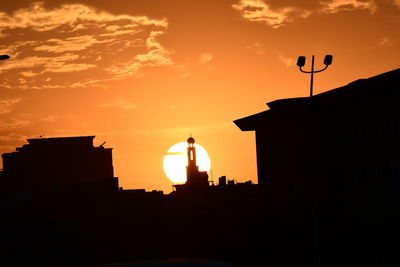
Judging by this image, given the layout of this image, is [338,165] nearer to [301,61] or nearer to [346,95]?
[346,95]

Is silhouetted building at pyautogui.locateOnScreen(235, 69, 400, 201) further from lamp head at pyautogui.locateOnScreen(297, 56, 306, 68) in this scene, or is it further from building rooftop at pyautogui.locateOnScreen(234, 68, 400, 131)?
lamp head at pyautogui.locateOnScreen(297, 56, 306, 68)

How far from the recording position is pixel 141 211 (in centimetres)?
4612

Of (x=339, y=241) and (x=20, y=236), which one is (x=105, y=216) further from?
(x=339, y=241)

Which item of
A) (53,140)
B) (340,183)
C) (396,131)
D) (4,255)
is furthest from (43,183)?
(396,131)

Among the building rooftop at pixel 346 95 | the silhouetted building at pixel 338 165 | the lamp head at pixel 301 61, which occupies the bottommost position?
the silhouetted building at pixel 338 165

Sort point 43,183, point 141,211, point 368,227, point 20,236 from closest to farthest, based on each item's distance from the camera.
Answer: point 368,227, point 20,236, point 141,211, point 43,183

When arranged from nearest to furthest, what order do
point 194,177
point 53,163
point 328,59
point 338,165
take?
point 328,59, point 338,165, point 194,177, point 53,163

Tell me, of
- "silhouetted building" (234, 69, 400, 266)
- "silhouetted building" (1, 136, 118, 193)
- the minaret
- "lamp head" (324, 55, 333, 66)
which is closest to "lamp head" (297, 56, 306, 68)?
"lamp head" (324, 55, 333, 66)

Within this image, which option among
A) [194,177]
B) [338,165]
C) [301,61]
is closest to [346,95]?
[301,61]

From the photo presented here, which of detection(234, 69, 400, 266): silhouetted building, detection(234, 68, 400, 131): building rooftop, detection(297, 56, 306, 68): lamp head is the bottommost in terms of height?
detection(234, 69, 400, 266): silhouetted building

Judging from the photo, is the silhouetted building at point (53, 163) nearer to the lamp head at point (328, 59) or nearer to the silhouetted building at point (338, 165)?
the silhouetted building at point (338, 165)

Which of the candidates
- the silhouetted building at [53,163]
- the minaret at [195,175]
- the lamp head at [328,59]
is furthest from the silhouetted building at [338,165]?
the silhouetted building at [53,163]

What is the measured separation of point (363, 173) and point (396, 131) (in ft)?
12.8

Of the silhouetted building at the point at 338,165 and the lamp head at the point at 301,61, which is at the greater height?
the lamp head at the point at 301,61
